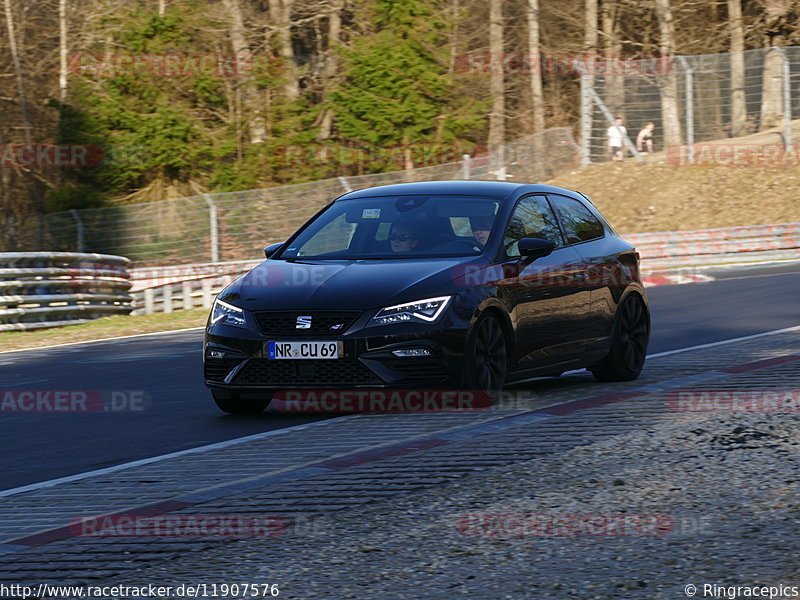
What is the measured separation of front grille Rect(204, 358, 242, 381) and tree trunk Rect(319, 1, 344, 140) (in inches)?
1471

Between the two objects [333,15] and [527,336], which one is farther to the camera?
[333,15]

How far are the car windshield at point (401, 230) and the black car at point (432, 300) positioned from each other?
0.01m

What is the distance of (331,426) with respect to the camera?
9.15 m

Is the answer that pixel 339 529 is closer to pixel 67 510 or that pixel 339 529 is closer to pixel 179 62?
pixel 67 510

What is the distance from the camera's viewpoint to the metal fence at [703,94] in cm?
3734

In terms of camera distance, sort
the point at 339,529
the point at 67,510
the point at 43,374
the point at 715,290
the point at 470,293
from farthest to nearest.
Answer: the point at 715,290 → the point at 43,374 → the point at 470,293 → the point at 67,510 → the point at 339,529

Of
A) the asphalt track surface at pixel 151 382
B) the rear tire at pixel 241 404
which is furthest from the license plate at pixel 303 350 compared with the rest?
the rear tire at pixel 241 404

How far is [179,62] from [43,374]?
1429 inches

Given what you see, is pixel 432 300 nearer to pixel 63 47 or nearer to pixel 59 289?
pixel 59 289

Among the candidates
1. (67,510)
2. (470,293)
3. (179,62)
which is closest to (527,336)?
(470,293)

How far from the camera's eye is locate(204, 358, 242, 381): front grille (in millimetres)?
9711

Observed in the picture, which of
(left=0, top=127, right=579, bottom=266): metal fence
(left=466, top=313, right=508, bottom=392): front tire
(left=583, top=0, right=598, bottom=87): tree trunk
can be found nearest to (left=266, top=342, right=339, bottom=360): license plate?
(left=466, top=313, right=508, bottom=392): front tire

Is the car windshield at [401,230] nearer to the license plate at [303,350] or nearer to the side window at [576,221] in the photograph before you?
the side window at [576,221]

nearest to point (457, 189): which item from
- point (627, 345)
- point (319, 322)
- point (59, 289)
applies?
point (627, 345)
